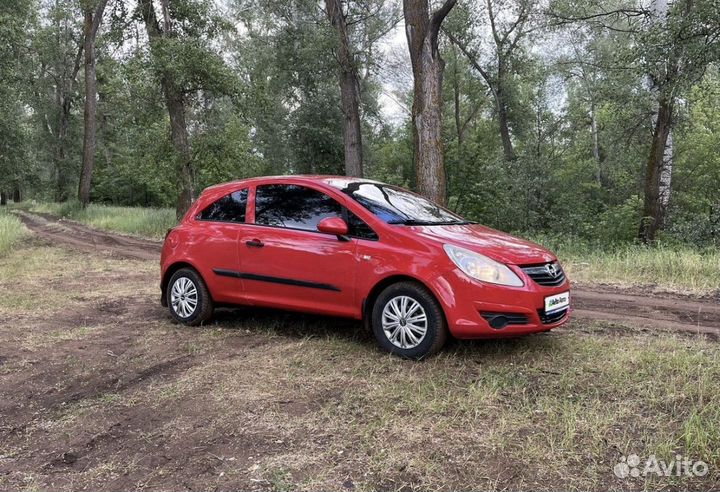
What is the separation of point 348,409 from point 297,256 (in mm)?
1962

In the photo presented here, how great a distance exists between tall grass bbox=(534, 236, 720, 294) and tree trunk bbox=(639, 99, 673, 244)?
313cm

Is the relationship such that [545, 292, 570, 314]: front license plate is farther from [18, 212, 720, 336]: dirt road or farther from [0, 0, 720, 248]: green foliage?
[0, 0, 720, 248]: green foliage

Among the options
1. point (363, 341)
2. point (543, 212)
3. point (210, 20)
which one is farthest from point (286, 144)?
point (363, 341)

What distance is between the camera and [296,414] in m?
3.71

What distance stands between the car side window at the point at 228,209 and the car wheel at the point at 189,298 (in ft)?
2.24

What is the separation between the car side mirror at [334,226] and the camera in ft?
Answer: 16.3

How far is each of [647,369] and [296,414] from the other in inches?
108

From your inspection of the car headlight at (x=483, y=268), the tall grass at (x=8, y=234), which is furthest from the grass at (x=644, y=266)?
the tall grass at (x=8, y=234)

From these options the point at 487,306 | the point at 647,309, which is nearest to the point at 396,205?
the point at 487,306

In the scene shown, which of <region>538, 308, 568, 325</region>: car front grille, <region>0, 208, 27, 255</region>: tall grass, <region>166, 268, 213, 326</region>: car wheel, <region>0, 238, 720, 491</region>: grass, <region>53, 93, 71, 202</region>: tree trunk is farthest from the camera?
<region>53, 93, 71, 202</region>: tree trunk

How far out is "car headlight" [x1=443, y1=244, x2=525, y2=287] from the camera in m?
4.41

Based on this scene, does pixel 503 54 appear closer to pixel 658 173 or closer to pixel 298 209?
pixel 658 173

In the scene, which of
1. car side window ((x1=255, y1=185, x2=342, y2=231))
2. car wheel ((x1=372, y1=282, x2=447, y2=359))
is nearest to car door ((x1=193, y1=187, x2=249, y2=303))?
car side window ((x1=255, y1=185, x2=342, y2=231))

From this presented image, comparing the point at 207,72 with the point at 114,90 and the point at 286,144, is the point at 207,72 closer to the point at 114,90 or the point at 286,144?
the point at 114,90
